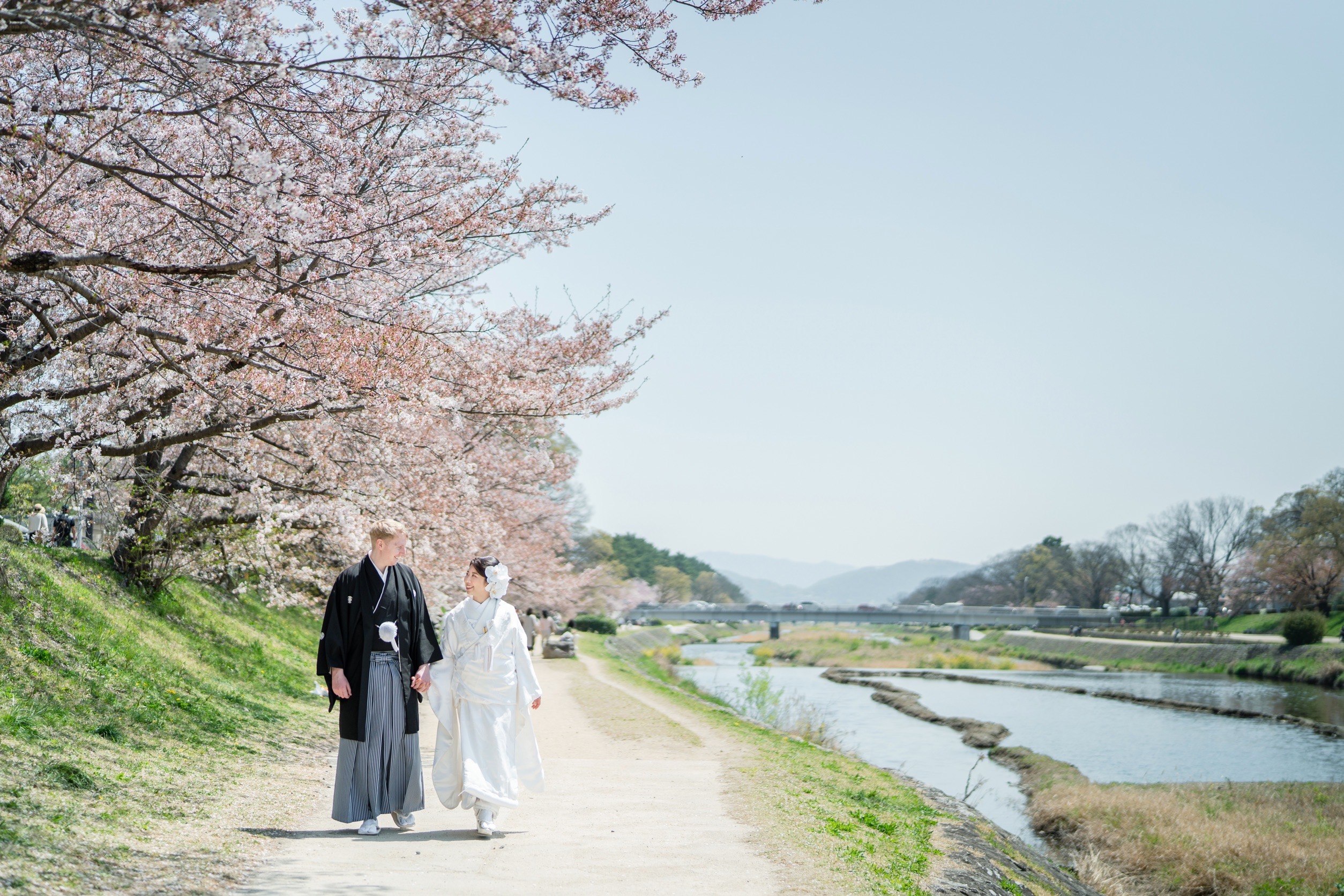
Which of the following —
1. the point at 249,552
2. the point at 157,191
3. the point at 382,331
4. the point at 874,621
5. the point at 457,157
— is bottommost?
the point at 874,621

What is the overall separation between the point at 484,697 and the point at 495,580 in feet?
2.48

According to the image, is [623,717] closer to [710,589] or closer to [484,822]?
[484,822]

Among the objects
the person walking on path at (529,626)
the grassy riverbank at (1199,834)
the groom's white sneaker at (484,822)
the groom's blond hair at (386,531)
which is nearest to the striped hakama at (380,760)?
the groom's white sneaker at (484,822)

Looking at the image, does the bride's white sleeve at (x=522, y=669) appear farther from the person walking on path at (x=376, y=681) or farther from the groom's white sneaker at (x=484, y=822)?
the groom's white sneaker at (x=484, y=822)

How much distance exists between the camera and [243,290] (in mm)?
8430

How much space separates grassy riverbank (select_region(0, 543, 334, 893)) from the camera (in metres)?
5.37

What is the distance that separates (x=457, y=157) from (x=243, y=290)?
307 centimetres

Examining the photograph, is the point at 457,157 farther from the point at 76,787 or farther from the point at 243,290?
the point at 76,787

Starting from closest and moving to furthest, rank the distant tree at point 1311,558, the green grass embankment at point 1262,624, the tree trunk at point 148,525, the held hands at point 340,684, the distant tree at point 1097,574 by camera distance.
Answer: the held hands at point 340,684 < the tree trunk at point 148,525 < the green grass embankment at point 1262,624 < the distant tree at point 1311,558 < the distant tree at point 1097,574

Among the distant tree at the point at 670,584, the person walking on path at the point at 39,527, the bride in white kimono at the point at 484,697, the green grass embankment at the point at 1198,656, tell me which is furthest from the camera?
the distant tree at the point at 670,584

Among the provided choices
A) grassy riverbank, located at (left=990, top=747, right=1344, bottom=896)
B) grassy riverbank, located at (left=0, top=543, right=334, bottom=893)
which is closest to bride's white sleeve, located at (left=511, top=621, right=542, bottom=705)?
grassy riverbank, located at (left=0, top=543, right=334, bottom=893)

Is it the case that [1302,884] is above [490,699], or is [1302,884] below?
below

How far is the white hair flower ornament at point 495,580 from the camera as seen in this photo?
6793 millimetres

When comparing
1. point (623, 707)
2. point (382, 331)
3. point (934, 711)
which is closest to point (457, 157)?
point (382, 331)
